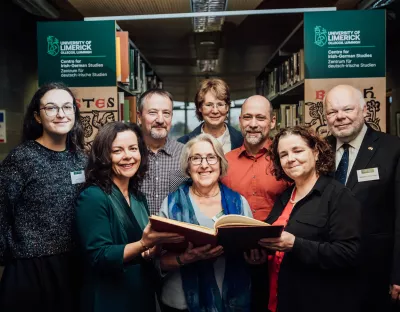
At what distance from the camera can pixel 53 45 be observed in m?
3.88

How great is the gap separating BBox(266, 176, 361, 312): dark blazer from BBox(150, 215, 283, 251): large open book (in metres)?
0.25

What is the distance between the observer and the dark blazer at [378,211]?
2.43m

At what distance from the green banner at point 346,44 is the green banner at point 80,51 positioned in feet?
5.71

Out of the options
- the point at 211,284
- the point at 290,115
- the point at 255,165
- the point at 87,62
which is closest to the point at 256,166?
the point at 255,165

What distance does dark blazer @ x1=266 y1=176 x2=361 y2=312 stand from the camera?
196cm

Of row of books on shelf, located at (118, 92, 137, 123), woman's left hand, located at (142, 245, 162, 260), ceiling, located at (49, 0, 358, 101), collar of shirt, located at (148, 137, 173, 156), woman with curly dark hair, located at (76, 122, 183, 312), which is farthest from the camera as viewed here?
ceiling, located at (49, 0, 358, 101)

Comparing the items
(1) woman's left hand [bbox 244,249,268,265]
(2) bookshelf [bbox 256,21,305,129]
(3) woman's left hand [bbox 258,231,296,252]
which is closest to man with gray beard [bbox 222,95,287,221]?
(1) woman's left hand [bbox 244,249,268,265]

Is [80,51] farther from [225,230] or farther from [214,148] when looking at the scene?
Result: [225,230]

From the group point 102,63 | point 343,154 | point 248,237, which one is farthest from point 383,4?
point 248,237

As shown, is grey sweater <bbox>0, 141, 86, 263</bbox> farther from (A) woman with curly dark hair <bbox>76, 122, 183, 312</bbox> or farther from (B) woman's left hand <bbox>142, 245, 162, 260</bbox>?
(B) woman's left hand <bbox>142, 245, 162, 260</bbox>

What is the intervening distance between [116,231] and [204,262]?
486mm

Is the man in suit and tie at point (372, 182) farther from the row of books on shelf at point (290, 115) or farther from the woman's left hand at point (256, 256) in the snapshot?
the row of books on shelf at point (290, 115)

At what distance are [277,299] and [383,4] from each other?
3.56m

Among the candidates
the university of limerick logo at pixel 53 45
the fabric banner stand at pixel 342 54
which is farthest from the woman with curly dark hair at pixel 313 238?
the university of limerick logo at pixel 53 45
